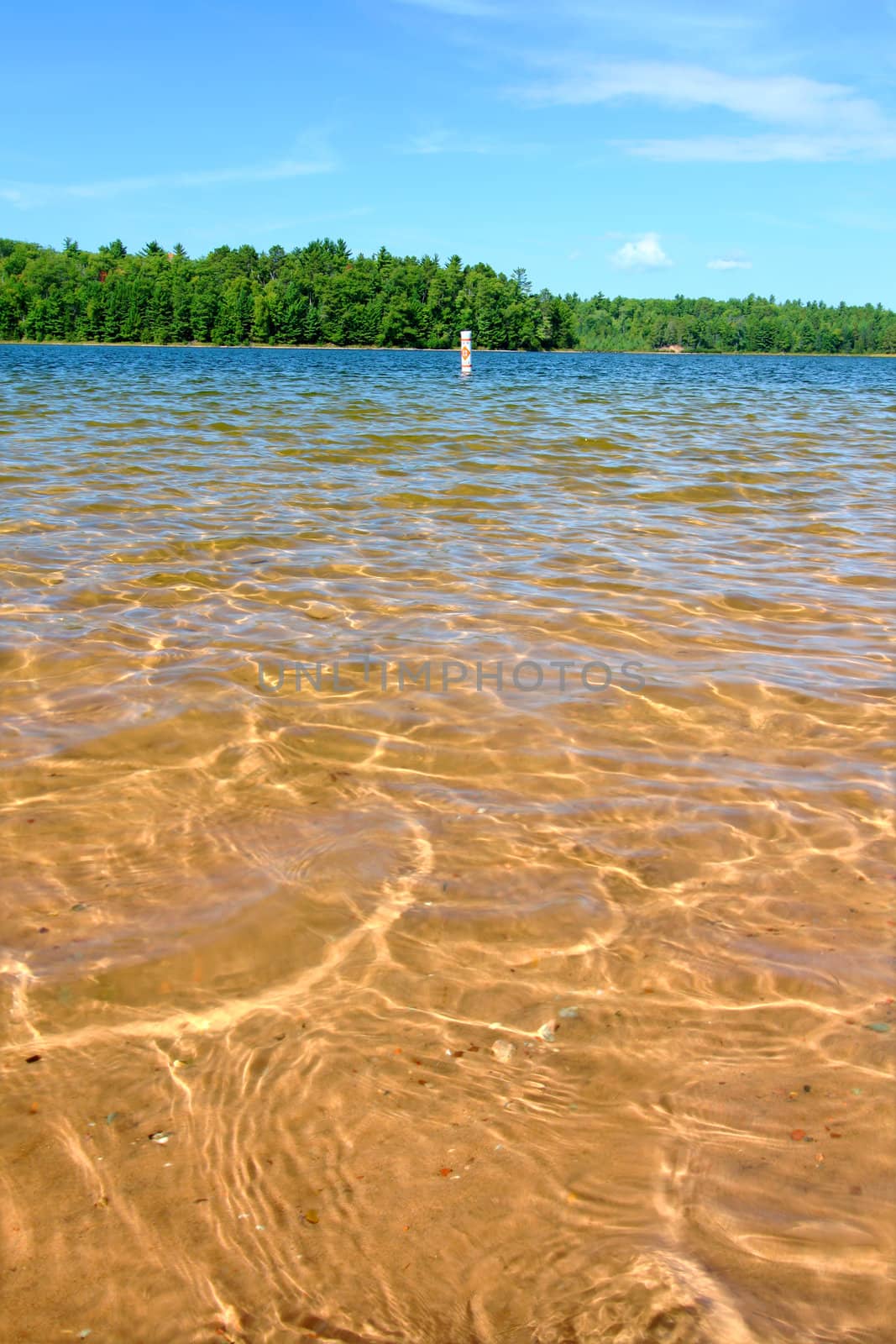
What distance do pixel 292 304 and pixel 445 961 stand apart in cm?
11547

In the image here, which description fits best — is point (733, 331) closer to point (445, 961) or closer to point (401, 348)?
point (401, 348)

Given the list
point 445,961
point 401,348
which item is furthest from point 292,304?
point 445,961

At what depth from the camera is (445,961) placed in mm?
2250

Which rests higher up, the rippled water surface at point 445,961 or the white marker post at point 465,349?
the white marker post at point 465,349

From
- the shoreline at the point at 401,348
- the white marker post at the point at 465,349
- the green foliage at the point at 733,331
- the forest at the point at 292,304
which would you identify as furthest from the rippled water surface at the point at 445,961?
the green foliage at the point at 733,331

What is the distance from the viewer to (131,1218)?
1577 mm

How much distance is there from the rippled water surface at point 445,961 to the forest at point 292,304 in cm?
11149

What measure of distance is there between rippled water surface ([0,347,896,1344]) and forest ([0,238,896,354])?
4389 inches

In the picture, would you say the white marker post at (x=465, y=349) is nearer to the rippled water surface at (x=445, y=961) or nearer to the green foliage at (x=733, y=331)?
the rippled water surface at (x=445, y=961)

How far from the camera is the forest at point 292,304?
10644 cm

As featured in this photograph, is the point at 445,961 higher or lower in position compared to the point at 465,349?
lower

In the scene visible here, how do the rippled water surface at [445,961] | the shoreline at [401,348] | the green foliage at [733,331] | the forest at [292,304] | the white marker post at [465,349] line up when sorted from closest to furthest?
the rippled water surface at [445,961], the white marker post at [465,349], the shoreline at [401,348], the forest at [292,304], the green foliage at [733,331]

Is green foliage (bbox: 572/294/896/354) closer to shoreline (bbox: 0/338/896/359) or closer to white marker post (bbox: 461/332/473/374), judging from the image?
shoreline (bbox: 0/338/896/359)

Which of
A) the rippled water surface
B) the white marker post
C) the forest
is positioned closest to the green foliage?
the forest
